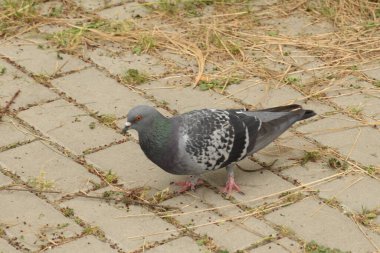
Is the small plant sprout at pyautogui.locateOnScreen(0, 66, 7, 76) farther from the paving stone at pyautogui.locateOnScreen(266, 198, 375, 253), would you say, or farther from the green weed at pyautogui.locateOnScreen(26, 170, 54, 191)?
the paving stone at pyautogui.locateOnScreen(266, 198, 375, 253)

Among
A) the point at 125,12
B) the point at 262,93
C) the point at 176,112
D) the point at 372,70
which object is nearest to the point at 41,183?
the point at 176,112

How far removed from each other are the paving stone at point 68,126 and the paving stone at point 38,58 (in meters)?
0.52

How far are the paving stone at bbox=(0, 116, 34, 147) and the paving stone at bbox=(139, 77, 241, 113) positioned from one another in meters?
1.01

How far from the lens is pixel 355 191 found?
545 cm

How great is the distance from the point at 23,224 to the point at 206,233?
3.29 ft

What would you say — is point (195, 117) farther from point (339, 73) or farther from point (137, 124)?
point (339, 73)

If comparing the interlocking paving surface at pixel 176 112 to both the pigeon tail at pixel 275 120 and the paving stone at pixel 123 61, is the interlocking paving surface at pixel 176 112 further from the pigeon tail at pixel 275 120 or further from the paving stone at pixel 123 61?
the pigeon tail at pixel 275 120

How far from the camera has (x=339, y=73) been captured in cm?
686

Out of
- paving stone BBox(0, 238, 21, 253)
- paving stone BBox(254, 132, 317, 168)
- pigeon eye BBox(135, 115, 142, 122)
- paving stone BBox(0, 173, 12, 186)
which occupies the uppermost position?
pigeon eye BBox(135, 115, 142, 122)

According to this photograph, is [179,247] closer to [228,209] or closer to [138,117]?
[228,209]

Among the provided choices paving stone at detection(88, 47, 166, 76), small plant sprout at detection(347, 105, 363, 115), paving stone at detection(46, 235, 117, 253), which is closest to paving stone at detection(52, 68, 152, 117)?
paving stone at detection(88, 47, 166, 76)

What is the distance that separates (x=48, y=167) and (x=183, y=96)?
4.16 feet

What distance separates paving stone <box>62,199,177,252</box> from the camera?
4.97 m

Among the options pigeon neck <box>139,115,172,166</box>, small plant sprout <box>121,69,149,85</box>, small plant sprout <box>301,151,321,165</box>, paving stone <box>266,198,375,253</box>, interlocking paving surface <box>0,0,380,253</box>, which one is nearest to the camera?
paving stone <box>266,198,375,253</box>
